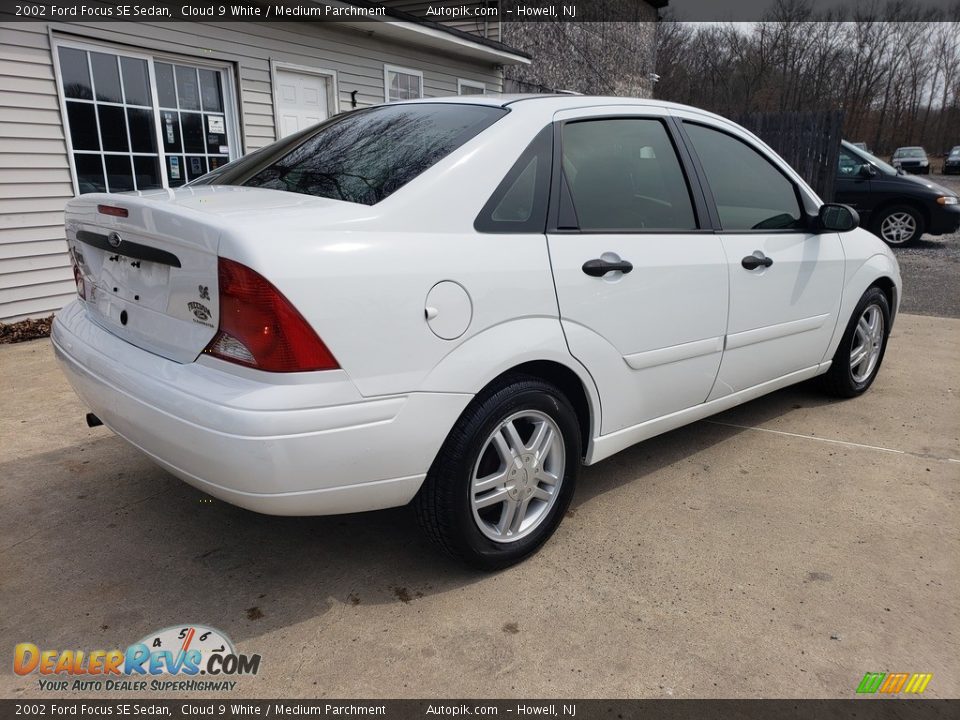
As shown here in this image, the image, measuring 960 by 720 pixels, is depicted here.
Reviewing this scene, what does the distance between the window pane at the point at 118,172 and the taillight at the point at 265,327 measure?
6.05 meters

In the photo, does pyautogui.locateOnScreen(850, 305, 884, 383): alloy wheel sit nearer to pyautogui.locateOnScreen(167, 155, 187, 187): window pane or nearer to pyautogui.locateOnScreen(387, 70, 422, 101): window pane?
pyautogui.locateOnScreen(167, 155, 187, 187): window pane

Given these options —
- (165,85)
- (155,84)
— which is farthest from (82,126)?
(165,85)

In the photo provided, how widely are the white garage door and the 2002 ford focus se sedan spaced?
6.15 m

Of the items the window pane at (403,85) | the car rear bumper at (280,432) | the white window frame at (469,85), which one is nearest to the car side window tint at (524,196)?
the car rear bumper at (280,432)

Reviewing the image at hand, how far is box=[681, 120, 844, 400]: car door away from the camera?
318 centimetres

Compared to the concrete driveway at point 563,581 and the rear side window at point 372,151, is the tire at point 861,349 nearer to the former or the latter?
the concrete driveway at point 563,581

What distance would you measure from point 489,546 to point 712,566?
0.84 metres

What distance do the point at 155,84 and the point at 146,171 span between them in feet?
2.90

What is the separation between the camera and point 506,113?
2580 mm

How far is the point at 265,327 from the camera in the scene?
1.91m

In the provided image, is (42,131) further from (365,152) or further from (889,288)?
(889,288)

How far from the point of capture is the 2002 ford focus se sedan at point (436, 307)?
1949mm

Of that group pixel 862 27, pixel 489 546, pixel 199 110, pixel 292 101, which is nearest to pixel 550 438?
pixel 489 546
